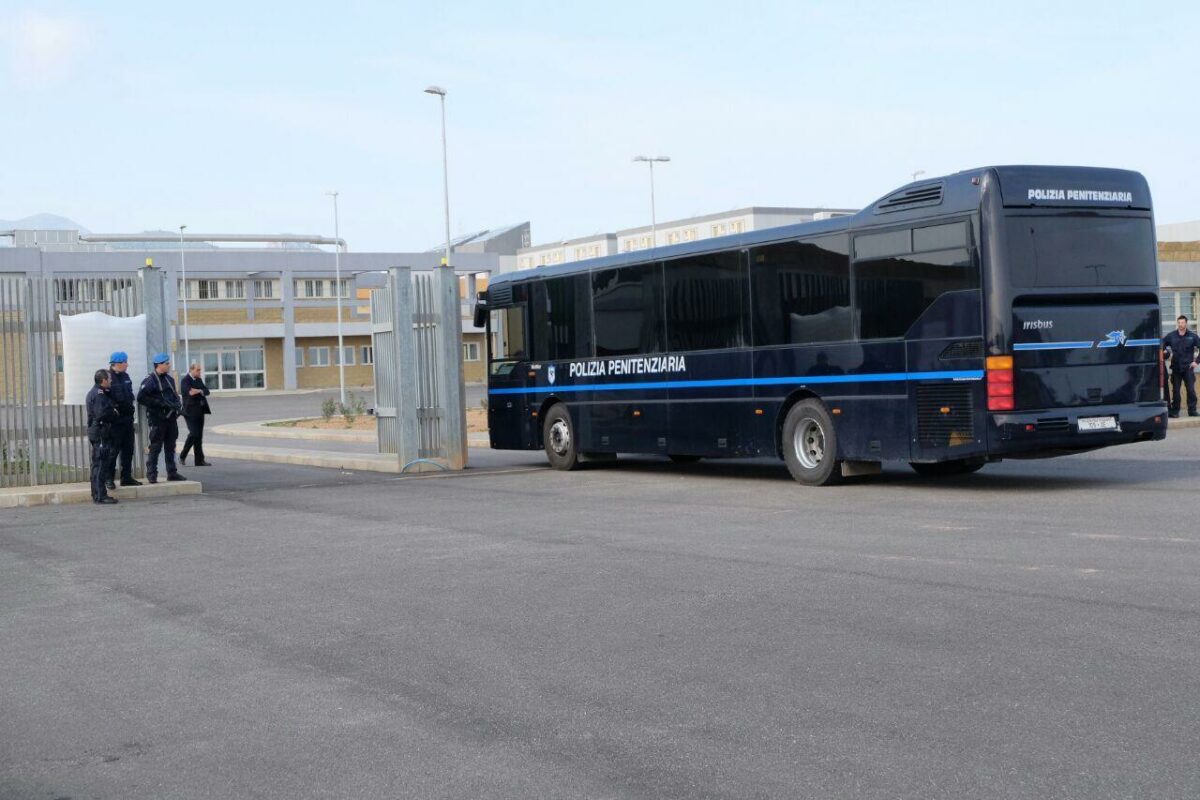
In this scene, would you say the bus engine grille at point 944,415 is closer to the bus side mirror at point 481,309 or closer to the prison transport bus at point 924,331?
the prison transport bus at point 924,331

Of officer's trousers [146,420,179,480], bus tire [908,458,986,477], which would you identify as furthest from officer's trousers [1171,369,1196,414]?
officer's trousers [146,420,179,480]

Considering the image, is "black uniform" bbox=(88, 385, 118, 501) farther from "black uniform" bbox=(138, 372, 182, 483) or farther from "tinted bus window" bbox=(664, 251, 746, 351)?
"tinted bus window" bbox=(664, 251, 746, 351)

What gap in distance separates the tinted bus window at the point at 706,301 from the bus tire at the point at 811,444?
4.73 feet

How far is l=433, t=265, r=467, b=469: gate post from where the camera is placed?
73.4ft

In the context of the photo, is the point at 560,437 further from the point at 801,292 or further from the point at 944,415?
the point at 944,415

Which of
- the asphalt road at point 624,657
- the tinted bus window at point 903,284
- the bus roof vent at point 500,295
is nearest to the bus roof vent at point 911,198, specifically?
the tinted bus window at point 903,284

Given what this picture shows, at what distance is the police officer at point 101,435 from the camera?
1770cm

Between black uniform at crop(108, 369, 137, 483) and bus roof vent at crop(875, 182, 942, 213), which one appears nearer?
bus roof vent at crop(875, 182, 942, 213)

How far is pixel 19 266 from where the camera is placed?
8119cm

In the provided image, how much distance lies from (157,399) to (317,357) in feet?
238

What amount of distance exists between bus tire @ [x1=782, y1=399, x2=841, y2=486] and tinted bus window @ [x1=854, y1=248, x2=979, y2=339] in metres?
1.29

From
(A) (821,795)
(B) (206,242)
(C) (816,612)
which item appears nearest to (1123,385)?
(C) (816,612)

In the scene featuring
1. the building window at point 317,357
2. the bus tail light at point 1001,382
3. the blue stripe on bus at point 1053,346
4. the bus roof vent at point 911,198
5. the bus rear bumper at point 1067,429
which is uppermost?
the building window at point 317,357

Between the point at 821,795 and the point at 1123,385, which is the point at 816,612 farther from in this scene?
the point at 1123,385
